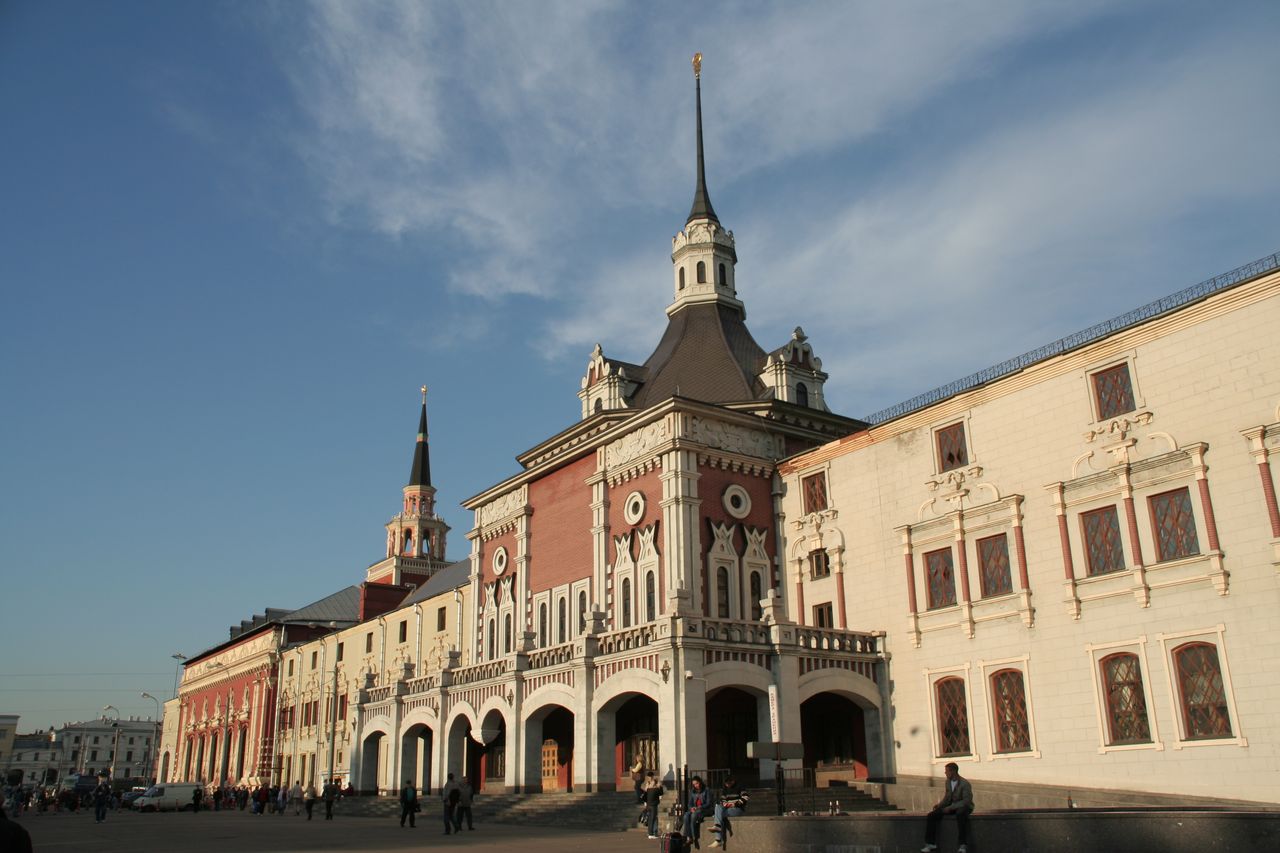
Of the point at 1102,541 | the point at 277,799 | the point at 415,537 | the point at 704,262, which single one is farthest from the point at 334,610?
the point at 1102,541

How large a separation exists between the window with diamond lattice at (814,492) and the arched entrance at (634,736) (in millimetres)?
7923

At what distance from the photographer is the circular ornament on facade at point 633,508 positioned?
35.0 m

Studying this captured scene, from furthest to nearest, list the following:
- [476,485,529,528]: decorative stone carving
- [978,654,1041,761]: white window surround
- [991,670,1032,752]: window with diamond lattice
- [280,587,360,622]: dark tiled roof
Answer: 1. [280,587,360,622]: dark tiled roof
2. [476,485,529,528]: decorative stone carving
3. [991,670,1032,752]: window with diamond lattice
4. [978,654,1041,761]: white window surround

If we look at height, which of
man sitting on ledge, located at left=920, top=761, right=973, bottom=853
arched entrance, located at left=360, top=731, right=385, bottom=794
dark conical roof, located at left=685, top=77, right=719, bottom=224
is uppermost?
dark conical roof, located at left=685, top=77, right=719, bottom=224

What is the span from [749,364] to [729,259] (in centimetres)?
638

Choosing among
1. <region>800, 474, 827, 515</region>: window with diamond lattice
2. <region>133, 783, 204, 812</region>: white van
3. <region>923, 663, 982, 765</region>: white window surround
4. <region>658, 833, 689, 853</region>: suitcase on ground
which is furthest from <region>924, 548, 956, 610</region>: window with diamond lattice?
<region>133, 783, 204, 812</region>: white van

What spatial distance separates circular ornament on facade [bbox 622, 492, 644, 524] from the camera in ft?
115

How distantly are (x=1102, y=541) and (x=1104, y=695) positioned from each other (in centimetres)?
360

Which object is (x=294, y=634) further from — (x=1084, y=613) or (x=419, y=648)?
(x=1084, y=613)

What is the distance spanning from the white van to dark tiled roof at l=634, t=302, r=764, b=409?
33869 millimetres

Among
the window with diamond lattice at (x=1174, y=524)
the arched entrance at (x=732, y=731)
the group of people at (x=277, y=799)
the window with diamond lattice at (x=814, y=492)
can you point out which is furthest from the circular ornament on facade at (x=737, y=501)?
the group of people at (x=277, y=799)

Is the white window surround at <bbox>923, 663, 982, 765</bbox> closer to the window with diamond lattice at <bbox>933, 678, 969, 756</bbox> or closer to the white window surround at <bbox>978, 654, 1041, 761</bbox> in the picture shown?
the window with diamond lattice at <bbox>933, 678, 969, 756</bbox>

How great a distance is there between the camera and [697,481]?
111 ft

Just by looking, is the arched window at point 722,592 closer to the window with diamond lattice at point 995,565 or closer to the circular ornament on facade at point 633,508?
the circular ornament on facade at point 633,508
